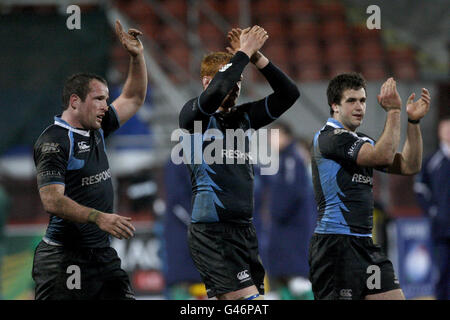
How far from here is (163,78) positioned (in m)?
10.0

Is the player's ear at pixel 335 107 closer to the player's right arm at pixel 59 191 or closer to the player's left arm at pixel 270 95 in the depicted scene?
the player's left arm at pixel 270 95

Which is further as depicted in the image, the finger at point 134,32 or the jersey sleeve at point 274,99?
the finger at point 134,32

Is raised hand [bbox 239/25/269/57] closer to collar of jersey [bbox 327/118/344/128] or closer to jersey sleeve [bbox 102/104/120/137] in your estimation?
collar of jersey [bbox 327/118/344/128]

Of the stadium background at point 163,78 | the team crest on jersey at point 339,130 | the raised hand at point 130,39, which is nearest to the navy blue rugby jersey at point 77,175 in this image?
the raised hand at point 130,39

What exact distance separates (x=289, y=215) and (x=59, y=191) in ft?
14.6

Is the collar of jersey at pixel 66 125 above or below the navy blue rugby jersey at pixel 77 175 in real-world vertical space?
above

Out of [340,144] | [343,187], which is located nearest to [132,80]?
[340,144]

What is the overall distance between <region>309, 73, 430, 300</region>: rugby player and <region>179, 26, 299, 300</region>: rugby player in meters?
0.40

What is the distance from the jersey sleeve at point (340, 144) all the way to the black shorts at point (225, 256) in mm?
750

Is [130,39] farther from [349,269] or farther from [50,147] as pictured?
[349,269]

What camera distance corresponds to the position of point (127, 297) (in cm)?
411

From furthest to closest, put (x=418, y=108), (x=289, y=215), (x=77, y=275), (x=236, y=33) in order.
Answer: (x=289, y=215)
(x=418, y=108)
(x=236, y=33)
(x=77, y=275)

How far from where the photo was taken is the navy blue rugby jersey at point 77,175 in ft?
13.1

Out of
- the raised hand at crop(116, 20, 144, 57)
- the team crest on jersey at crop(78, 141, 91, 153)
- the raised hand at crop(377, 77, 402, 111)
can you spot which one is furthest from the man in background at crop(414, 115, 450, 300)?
the team crest on jersey at crop(78, 141, 91, 153)
